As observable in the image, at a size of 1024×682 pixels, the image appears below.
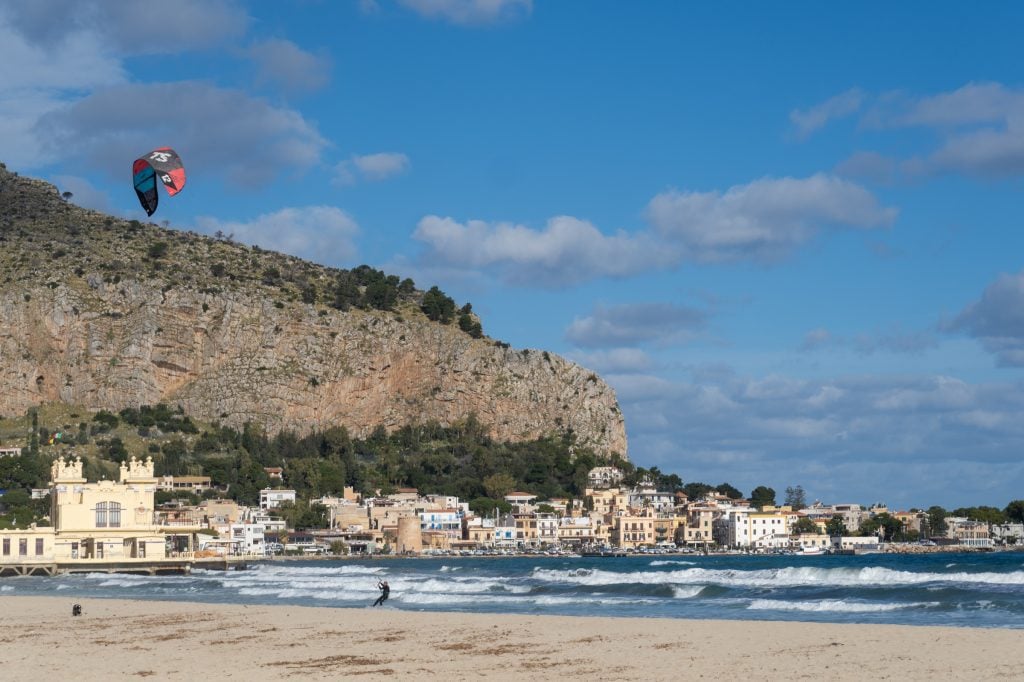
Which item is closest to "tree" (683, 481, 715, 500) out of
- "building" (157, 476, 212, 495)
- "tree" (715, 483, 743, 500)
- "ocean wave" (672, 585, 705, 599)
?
"tree" (715, 483, 743, 500)

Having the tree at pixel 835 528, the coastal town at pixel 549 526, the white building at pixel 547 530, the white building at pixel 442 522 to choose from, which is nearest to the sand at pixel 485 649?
the coastal town at pixel 549 526

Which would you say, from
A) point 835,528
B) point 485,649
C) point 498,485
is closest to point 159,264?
point 498,485

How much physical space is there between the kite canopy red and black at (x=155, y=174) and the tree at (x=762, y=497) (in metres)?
A: 135

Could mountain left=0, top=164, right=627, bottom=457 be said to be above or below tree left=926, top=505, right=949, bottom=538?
above

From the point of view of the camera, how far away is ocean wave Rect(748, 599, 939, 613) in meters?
35.4

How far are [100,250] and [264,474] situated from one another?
32537 millimetres

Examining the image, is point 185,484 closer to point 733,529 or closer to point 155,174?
point 733,529

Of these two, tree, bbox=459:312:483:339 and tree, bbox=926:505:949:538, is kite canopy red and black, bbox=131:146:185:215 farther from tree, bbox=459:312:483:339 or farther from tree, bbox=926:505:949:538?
tree, bbox=926:505:949:538

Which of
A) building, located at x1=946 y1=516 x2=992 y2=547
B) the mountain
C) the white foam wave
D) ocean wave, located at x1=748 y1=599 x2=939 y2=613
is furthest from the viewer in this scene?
building, located at x1=946 y1=516 x2=992 y2=547

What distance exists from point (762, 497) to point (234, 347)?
66.3m

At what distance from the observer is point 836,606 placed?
119 feet

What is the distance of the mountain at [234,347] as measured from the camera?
5133 inches

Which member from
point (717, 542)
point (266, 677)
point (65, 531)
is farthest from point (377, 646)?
point (717, 542)

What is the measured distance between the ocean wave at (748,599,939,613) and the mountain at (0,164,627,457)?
3987 inches
